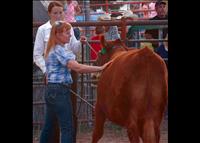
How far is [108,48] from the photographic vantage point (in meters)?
7.82

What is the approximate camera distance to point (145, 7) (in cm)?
1461

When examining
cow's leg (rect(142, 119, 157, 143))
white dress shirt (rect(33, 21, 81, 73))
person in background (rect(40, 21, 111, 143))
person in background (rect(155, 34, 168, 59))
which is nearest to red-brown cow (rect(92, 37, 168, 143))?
cow's leg (rect(142, 119, 157, 143))

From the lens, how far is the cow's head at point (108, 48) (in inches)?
305

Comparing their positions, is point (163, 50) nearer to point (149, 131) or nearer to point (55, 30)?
point (55, 30)

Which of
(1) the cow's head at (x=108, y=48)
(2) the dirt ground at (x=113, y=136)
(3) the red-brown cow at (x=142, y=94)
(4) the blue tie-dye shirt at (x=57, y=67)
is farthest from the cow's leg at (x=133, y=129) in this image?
(2) the dirt ground at (x=113, y=136)

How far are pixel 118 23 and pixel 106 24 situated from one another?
16cm

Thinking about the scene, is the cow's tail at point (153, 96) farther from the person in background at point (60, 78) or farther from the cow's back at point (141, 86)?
the person in background at point (60, 78)

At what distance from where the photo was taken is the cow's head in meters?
7.73

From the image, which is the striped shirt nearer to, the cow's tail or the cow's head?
the cow's head

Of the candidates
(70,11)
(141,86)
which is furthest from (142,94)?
(70,11)
